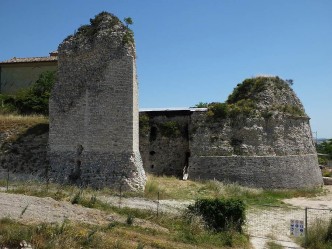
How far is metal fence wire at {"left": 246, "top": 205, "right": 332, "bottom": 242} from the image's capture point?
13.1 m

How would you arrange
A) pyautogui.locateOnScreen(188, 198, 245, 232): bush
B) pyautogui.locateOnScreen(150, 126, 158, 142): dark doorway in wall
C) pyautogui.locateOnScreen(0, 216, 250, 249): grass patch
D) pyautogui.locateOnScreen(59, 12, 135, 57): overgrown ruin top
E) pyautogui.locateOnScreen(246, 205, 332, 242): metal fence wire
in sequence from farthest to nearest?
pyautogui.locateOnScreen(150, 126, 158, 142): dark doorway in wall → pyautogui.locateOnScreen(59, 12, 135, 57): overgrown ruin top → pyautogui.locateOnScreen(188, 198, 245, 232): bush → pyautogui.locateOnScreen(246, 205, 332, 242): metal fence wire → pyautogui.locateOnScreen(0, 216, 250, 249): grass patch

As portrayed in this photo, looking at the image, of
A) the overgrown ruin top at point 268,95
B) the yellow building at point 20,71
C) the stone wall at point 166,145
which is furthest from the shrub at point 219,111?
the yellow building at point 20,71

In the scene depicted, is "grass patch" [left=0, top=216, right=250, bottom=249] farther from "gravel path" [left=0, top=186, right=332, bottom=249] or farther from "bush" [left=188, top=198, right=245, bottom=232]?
"gravel path" [left=0, top=186, right=332, bottom=249]

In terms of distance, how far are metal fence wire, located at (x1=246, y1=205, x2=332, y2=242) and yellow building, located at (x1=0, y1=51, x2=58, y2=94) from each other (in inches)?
1021

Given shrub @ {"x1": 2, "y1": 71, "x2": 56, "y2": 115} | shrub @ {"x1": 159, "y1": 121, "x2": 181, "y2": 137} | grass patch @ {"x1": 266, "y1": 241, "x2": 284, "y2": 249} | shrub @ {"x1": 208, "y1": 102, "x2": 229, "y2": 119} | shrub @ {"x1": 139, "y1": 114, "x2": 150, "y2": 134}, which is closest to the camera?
grass patch @ {"x1": 266, "y1": 241, "x2": 284, "y2": 249}

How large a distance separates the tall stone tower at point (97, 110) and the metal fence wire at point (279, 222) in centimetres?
607

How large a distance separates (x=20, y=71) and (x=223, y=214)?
2940 cm

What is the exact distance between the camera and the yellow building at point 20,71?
3616 cm

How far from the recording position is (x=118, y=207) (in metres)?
14.6

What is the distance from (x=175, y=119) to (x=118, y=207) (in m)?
12.6

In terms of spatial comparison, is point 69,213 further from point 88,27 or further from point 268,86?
point 268,86

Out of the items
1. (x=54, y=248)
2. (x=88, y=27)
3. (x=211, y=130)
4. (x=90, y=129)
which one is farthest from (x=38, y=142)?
(x=54, y=248)

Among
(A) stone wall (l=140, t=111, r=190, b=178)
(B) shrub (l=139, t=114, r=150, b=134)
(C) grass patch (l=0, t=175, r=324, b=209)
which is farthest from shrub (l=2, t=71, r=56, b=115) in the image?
(C) grass patch (l=0, t=175, r=324, b=209)

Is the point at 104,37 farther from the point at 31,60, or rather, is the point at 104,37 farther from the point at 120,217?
the point at 31,60
